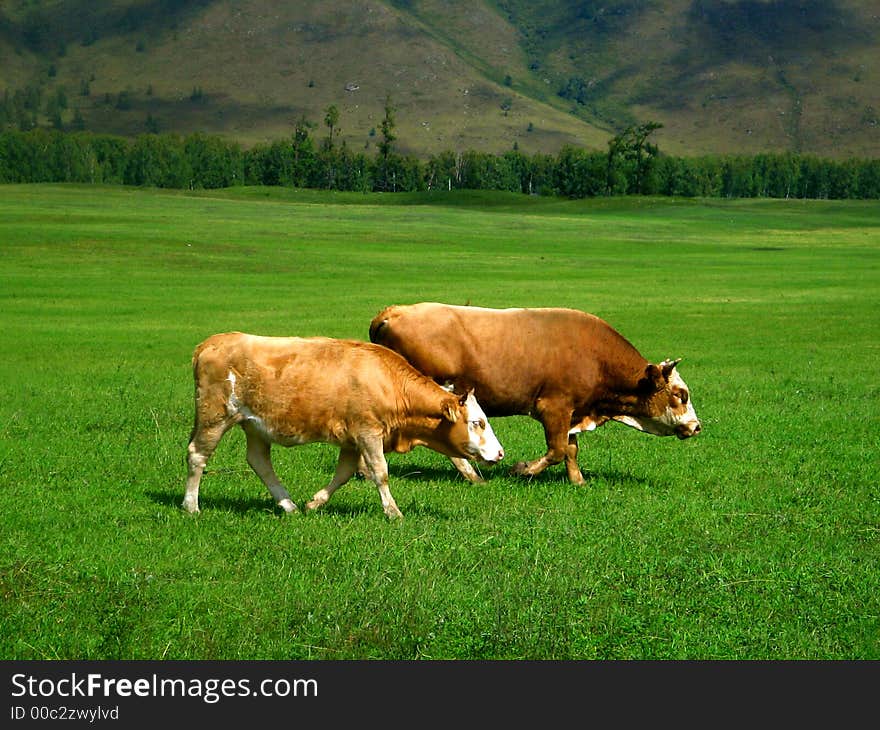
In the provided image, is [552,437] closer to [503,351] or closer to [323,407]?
[503,351]

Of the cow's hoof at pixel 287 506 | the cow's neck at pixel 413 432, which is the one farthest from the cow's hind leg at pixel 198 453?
the cow's neck at pixel 413 432

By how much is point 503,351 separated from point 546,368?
558mm

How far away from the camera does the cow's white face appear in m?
12.6

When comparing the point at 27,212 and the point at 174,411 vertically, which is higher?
the point at 174,411

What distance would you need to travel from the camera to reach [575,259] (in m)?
66.5

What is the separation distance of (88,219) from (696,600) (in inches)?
2931

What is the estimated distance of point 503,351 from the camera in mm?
15117

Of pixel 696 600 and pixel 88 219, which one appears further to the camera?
pixel 88 219

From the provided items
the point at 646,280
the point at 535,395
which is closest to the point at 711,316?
the point at 646,280

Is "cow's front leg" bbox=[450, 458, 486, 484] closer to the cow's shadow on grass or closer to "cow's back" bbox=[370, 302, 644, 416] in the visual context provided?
"cow's back" bbox=[370, 302, 644, 416]

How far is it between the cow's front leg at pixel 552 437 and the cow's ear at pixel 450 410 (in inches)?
95.1

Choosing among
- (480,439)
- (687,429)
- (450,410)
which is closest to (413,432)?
(450,410)

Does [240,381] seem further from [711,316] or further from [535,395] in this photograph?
[711,316]

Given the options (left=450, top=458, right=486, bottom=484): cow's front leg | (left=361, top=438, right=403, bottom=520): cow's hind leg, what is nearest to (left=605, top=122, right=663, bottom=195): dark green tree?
(left=450, top=458, right=486, bottom=484): cow's front leg
